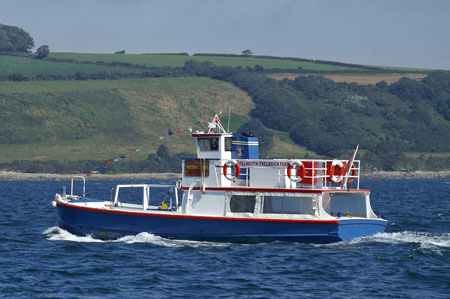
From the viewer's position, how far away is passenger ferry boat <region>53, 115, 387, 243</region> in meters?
29.2

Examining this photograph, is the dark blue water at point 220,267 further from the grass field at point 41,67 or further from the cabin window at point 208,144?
the grass field at point 41,67

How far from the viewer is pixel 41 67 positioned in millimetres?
173375

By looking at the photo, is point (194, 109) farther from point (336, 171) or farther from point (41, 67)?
point (336, 171)

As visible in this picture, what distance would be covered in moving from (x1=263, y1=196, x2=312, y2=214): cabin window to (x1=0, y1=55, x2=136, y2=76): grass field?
14306cm

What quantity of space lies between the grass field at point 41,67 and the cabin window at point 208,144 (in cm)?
14068

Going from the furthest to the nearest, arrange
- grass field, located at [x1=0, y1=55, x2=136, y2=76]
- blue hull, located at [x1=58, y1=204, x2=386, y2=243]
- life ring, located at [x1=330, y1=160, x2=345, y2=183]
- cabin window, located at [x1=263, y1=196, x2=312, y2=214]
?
grass field, located at [x1=0, y1=55, x2=136, y2=76]
cabin window, located at [x1=263, y1=196, x2=312, y2=214]
life ring, located at [x1=330, y1=160, x2=345, y2=183]
blue hull, located at [x1=58, y1=204, x2=386, y2=243]

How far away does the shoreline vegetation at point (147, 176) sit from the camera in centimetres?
11512

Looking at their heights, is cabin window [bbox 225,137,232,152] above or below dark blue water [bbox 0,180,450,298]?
above

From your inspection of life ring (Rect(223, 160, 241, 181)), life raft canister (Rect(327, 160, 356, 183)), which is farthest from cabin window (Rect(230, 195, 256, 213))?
life raft canister (Rect(327, 160, 356, 183))

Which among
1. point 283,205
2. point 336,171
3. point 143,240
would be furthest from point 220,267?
point 336,171

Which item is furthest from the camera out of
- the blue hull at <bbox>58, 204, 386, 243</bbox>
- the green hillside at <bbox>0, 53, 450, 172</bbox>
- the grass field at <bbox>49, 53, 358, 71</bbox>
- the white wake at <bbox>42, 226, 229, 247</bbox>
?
the grass field at <bbox>49, 53, 358, 71</bbox>

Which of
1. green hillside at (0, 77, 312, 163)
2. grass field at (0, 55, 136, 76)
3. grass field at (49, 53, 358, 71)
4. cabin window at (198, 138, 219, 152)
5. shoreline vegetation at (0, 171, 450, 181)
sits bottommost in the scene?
shoreline vegetation at (0, 171, 450, 181)

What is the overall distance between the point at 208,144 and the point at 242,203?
3205mm

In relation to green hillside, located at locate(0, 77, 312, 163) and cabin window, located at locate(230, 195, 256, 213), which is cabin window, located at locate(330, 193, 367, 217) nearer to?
cabin window, located at locate(230, 195, 256, 213)
